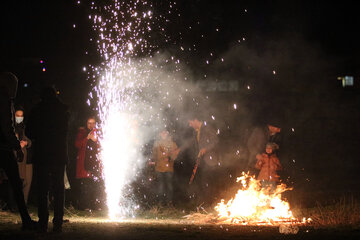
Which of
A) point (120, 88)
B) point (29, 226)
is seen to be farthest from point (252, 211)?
point (120, 88)

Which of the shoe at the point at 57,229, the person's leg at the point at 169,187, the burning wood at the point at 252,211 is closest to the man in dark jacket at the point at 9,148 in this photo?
the shoe at the point at 57,229

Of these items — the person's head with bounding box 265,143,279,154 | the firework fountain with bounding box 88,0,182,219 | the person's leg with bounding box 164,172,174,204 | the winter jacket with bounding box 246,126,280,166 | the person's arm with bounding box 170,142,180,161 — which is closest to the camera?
the person's head with bounding box 265,143,279,154

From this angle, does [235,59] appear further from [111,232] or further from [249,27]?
[111,232]

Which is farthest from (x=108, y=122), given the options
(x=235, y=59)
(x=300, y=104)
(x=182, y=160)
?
(x=300, y=104)

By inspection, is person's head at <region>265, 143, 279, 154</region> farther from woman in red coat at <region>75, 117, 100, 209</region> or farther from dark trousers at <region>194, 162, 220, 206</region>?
woman in red coat at <region>75, 117, 100, 209</region>

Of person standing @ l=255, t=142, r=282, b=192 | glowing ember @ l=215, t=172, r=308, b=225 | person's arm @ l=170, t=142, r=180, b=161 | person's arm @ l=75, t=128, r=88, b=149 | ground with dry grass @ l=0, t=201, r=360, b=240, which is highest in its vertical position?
person's arm @ l=75, t=128, r=88, b=149

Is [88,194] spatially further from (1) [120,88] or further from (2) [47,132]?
(1) [120,88]

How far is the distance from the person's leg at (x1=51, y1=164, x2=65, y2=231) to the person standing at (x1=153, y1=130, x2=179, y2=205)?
4481mm

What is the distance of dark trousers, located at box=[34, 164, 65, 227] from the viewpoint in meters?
6.01

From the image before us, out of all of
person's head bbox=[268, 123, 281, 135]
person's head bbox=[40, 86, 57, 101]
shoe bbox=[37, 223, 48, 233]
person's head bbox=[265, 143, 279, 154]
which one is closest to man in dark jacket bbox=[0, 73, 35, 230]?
shoe bbox=[37, 223, 48, 233]

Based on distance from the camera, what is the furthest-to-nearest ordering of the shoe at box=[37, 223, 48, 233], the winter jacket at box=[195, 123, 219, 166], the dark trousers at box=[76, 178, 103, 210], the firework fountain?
the firework fountain, the winter jacket at box=[195, 123, 219, 166], the dark trousers at box=[76, 178, 103, 210], the shoe at box=[37, 223, 48, 233]

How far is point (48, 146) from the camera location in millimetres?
6043

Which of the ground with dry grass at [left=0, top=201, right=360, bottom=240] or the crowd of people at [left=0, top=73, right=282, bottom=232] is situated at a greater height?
the crowd of people at [left=0, top=73, right=282, bottom=232]

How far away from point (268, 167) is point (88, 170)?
3.83m
